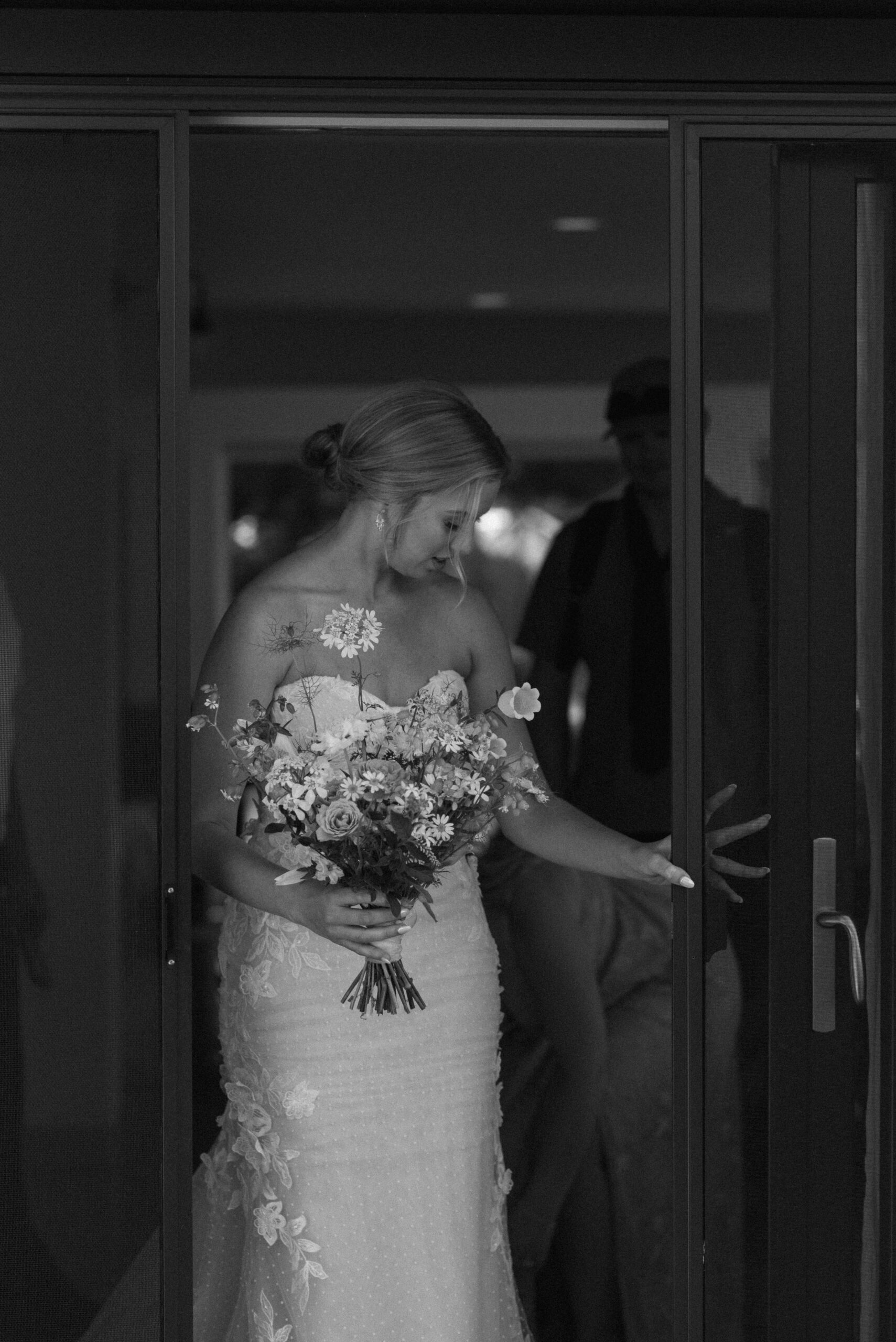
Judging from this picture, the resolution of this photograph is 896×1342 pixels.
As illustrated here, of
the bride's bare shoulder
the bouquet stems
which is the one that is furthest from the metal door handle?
the bride's bare shoulder

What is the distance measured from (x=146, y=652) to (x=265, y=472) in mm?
2897

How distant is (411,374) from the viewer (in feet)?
15.4

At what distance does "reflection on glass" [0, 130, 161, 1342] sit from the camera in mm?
Answer: 2279

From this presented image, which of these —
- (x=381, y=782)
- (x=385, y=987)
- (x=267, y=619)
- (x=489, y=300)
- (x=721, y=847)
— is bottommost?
(x=385, y=987)

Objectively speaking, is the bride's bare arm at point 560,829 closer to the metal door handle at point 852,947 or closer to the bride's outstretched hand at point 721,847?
the bride's outstretched hand at point 721,847

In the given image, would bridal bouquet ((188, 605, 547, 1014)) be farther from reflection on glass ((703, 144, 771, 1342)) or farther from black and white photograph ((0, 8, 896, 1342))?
reflection on glass ((703, 144, 771, 1342))

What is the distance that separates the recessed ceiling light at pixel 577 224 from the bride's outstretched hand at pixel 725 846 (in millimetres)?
2645

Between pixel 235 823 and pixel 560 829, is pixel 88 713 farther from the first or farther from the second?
pixel 560 829

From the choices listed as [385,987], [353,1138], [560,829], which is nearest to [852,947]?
[560,829]

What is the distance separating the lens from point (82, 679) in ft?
7.50

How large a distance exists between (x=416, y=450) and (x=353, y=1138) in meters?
1.18

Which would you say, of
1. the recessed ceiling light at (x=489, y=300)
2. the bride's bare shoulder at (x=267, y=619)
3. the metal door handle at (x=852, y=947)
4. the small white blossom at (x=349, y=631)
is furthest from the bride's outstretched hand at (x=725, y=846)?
the recessed ceiling light at (x=489, y=300)

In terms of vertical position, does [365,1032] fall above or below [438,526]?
below

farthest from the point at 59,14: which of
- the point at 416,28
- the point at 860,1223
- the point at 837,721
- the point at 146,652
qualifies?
the point at 860,1223
